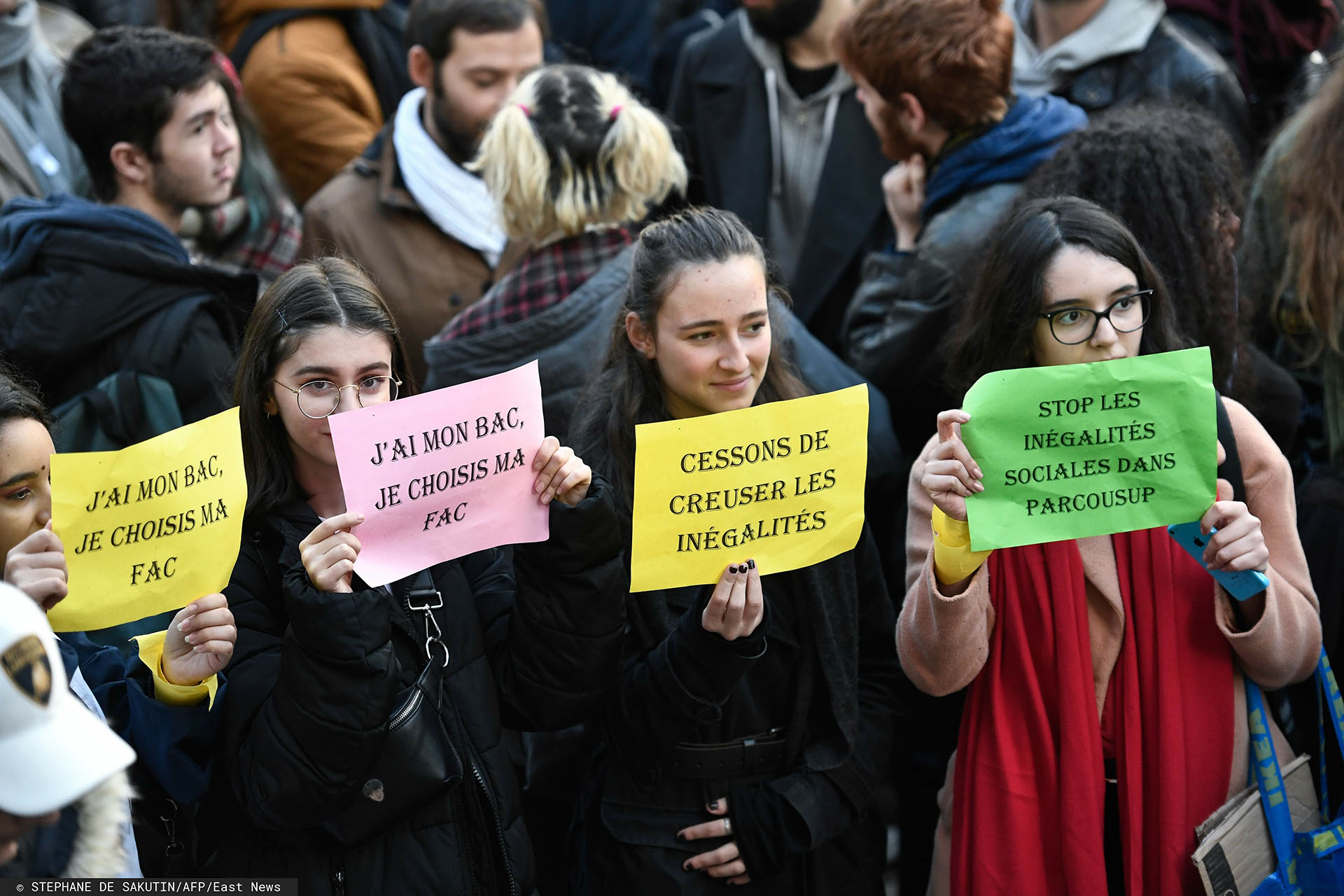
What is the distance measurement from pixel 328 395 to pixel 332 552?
1.49ft

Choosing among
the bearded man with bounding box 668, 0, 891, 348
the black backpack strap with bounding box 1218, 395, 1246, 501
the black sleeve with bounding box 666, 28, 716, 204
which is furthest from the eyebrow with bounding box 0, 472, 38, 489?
the black sleeve with bounding box 666, 28, 716, 204

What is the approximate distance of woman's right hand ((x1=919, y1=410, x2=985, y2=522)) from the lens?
264 cm

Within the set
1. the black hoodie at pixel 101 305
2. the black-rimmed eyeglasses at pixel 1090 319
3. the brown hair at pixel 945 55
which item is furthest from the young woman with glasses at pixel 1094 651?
the black hoodie at pixel 101 305

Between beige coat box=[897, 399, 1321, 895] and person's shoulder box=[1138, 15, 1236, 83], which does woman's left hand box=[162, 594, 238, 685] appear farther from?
person's shoulder box=[1138, 15, 1236, 83]

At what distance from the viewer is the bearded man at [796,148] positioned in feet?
15.6

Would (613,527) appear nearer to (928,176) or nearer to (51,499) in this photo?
(51,499)

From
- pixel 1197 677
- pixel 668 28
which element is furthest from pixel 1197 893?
pixel 668 28

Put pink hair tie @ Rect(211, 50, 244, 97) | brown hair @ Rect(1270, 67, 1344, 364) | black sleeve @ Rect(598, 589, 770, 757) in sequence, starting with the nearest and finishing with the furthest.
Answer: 1. black sleeve @ Rect(598, 589, 770, 757)
2. brown hair @ Rect(1270, 67, 1344, 364)
3. pink hair tie @ Rect(211, 50, 244, 97)

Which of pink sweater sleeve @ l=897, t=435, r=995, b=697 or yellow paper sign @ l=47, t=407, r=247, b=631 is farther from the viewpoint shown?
pink sweater sleeve @ l=897, t=435, r=995, b=697

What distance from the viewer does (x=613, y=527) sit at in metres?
2.76

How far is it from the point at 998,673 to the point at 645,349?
3.68ft

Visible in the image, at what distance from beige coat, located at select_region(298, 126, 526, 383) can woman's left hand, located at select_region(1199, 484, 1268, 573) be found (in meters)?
2.73

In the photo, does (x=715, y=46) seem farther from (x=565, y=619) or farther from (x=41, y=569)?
(x=41, y=569)

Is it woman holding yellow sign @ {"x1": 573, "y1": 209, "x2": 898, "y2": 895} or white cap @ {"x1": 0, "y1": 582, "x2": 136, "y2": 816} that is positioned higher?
white cap @ {"x1": 0, "y1": 582, "x2": 136, "y2": 816}
